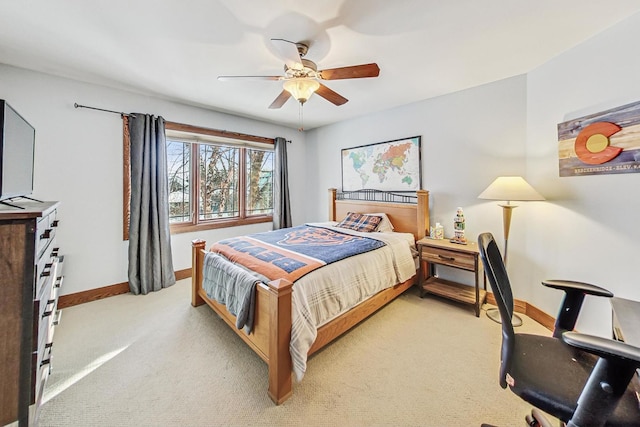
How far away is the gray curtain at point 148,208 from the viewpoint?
303 centimetres

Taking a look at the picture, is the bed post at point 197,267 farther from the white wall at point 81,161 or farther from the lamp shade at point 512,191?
the lamp shade at point 512,191

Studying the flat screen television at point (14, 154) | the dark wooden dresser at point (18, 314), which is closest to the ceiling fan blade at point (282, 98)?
the flat screen television at point (14, 154)

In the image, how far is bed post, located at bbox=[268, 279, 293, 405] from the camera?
152cm

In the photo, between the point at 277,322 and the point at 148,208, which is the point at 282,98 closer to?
the point at 277,322

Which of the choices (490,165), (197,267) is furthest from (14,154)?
(490,165)

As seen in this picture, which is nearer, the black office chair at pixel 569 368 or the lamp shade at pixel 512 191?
the black office chair at pixel 569 368

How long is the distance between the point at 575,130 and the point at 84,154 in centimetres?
489

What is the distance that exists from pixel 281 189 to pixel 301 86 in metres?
2.64

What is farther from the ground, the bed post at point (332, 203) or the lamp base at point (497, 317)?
the bed post at point (332, 203)

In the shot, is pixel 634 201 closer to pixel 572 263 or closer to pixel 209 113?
pixel 572 263

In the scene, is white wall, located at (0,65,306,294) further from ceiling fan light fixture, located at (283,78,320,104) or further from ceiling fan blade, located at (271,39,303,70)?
ceiling fan blade, located at (271,39,303,70)

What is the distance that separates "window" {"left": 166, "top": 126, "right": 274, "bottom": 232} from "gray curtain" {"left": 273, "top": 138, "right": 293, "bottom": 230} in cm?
17

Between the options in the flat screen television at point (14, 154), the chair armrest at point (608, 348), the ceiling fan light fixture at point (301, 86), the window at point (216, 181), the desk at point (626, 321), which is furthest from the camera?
→ the window at point (216, 181)

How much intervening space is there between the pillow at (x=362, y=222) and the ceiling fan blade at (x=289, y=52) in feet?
7.10
